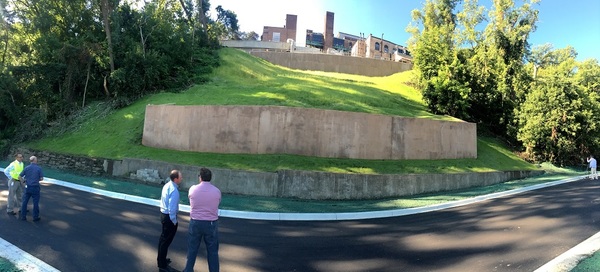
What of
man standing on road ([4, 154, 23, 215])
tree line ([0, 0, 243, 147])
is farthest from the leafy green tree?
man standing on road ([4, 154, 23, 215])

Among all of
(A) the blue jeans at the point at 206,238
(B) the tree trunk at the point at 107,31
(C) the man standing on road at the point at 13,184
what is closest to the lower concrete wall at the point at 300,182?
(C) the man standing on road at the point at 13,184

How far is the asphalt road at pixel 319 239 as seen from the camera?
19.2 ft

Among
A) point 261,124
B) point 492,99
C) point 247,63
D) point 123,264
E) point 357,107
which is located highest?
point 247,63

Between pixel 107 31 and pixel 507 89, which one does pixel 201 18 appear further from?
pixel 507 89

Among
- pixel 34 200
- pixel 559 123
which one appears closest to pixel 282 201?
pixel 34 200

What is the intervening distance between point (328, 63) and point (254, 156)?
85.1ft

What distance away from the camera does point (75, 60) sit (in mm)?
23094

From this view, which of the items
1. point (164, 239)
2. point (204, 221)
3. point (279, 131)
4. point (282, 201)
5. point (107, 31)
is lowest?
point (282, 201)

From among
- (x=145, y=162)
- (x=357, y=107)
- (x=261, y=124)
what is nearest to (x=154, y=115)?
(x=145, y=162)

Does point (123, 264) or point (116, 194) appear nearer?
point (123, 264)

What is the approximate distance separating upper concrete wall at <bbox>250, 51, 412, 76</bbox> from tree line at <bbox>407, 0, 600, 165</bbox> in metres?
9.27

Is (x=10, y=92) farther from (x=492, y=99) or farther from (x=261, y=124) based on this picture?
(x=492, y=99)

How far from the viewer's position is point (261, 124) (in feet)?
49.5

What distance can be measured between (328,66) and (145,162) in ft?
89.1
